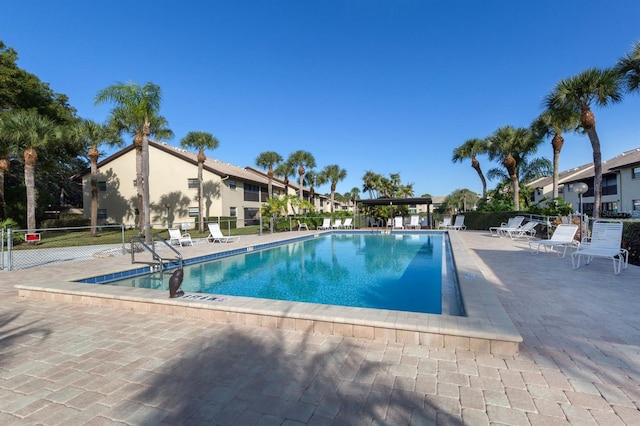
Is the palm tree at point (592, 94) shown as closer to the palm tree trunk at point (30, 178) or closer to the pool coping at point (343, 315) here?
the pool coping at point (343, 315)

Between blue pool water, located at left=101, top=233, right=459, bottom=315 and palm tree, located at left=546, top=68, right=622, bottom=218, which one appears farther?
palm tree, located at left=546, top=68, right=622, bottom=218

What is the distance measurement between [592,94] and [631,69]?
5.24 ft

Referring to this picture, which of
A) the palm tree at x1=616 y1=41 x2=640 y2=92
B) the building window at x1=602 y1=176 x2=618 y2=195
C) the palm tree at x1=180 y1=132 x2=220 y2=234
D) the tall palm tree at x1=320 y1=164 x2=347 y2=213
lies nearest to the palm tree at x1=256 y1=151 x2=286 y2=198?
the palm tree at x1=180 y1=132 x2=220 y2=234

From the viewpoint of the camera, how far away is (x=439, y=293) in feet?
19.4

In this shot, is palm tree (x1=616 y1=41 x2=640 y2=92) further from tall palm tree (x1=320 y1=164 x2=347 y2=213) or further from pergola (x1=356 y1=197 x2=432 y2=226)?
tall palm tree (x1=320 y1=164 x2=347 y2=213)

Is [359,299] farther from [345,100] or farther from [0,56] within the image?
[0,56]

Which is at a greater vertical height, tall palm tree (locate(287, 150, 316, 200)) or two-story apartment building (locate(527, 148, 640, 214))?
tall palm tree (locate(287, 150, 316, 200))

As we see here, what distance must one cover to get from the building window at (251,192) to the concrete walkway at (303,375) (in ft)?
84.4

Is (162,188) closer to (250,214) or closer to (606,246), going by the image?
(250,214)

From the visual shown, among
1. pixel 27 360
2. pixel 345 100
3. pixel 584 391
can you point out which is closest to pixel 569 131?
pixel 345 100

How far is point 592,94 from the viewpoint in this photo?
44.0 ft

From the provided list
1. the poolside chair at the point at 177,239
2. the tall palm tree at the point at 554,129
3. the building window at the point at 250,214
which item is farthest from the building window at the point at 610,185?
the poolside chair at the point at 177,239

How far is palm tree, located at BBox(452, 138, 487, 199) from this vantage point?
2553cm

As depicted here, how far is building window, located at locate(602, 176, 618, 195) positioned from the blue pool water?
1046 inches
